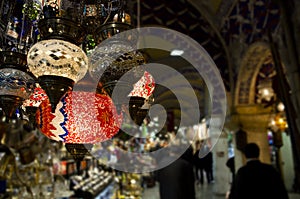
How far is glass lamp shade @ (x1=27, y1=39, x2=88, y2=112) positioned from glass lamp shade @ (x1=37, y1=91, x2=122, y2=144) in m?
0.33

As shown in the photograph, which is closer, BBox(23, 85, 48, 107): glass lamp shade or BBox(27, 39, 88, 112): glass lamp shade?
BBox(27, 39, 88, 112): glass lamp shade

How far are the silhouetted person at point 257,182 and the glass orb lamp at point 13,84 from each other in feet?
8.78

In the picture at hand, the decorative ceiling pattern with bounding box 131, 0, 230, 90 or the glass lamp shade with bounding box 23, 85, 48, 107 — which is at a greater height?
the decorative ceiling pattern with bounding box 131, 0, 230, 90

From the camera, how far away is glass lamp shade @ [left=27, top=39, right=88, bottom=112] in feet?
2.83

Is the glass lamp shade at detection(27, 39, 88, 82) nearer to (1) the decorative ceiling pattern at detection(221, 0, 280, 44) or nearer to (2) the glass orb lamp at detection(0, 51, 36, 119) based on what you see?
(2) the glass orb lamp at detection(0, 51, 36, 119)

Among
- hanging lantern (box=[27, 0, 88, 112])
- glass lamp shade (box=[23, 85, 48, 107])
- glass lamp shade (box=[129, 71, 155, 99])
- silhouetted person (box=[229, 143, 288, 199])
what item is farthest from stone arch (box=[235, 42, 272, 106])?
hanging lantern (box=[27, 0, 88, 112])

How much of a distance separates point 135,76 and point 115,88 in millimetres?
90

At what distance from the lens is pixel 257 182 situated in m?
2.98

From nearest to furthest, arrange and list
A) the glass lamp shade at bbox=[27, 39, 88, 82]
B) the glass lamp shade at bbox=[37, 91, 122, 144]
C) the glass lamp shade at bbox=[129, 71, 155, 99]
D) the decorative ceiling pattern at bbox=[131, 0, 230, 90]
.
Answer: the glass lamp shade at bbox=[27, 39, 88, 82], the glass lamp shade at bbox=[129, 71, 155, 99], the glass lamp shade at bbox=[37, 91, 122, 144], the decorative ceiling pattern at bbox=[131, 0, 230, 90]

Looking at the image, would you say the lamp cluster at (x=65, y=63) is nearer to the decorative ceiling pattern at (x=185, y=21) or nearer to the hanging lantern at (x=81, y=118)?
the hanging lantern at (x=81, y=118)

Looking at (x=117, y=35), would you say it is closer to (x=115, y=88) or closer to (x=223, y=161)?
(x=115, y=88)

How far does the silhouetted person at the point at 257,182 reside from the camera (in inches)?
115

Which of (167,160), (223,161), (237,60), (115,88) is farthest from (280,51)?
(223,161)

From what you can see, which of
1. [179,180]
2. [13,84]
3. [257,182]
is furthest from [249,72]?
[13,84]
